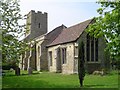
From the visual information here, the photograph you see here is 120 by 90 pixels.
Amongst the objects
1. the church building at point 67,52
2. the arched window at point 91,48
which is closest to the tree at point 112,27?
the church building at point 67,52

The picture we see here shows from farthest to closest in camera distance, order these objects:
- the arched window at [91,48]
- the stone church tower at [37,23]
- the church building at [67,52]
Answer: the stone church tower at [37,23] → the arched window at [91,48] → the church building at [67,52]

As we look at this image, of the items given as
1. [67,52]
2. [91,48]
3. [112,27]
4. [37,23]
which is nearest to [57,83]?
[112,27]

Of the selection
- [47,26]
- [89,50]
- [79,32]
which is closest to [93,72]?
[89,50]

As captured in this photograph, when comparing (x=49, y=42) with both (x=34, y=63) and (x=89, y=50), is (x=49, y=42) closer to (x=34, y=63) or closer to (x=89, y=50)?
(x=34, y=63)

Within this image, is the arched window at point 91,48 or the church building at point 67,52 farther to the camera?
the arched window at point 91,48

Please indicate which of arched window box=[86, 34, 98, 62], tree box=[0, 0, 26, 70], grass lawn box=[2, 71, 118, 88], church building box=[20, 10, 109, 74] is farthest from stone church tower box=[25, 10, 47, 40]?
tree box=[0, 0, 26, 70]

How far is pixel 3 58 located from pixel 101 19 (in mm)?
11546

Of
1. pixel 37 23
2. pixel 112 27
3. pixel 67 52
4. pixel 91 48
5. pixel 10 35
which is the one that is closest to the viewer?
pixel 10 35

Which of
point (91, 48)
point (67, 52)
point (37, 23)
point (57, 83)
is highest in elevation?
point (37, 23)

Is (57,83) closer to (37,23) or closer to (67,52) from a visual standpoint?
(67,52)

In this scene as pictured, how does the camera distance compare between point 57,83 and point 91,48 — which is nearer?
point 57,83

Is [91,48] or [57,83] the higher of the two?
[91,48]

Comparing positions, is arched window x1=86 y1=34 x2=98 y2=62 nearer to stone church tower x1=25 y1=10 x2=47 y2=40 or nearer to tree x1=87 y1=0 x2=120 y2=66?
tree x1=87 y1=0 x2=120 y2=66

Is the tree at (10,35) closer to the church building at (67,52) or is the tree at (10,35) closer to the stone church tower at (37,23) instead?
the church building at (67,52)
